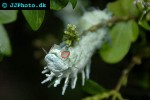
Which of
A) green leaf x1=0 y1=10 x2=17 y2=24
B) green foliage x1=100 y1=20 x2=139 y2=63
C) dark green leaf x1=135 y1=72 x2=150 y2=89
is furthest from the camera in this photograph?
dark green leaf x1=135 y1=72 x2=150 y2=89

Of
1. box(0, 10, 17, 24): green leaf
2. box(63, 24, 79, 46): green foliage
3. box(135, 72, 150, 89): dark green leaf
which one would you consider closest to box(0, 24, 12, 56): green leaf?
box(0, 10, 17, 24): green leaf

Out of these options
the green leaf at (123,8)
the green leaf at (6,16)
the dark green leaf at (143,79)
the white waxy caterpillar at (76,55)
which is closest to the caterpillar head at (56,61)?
the white waxy caterpillar at (76,55)

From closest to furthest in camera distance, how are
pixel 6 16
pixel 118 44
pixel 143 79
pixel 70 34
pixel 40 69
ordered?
pixel 70 34 → pixel 6 16 → pixel 118 44 → pixel 143 79 → pixel 40 69

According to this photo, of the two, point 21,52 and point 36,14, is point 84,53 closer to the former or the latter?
point 36,14

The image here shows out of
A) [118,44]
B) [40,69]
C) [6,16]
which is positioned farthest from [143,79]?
[6,16]

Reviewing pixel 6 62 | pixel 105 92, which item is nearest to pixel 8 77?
pixel 6 62

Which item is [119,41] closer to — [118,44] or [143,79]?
[118,44]

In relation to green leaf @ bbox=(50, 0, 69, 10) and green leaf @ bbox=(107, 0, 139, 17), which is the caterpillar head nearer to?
green leaf @ bbox=(50, 0, 69, 10)
